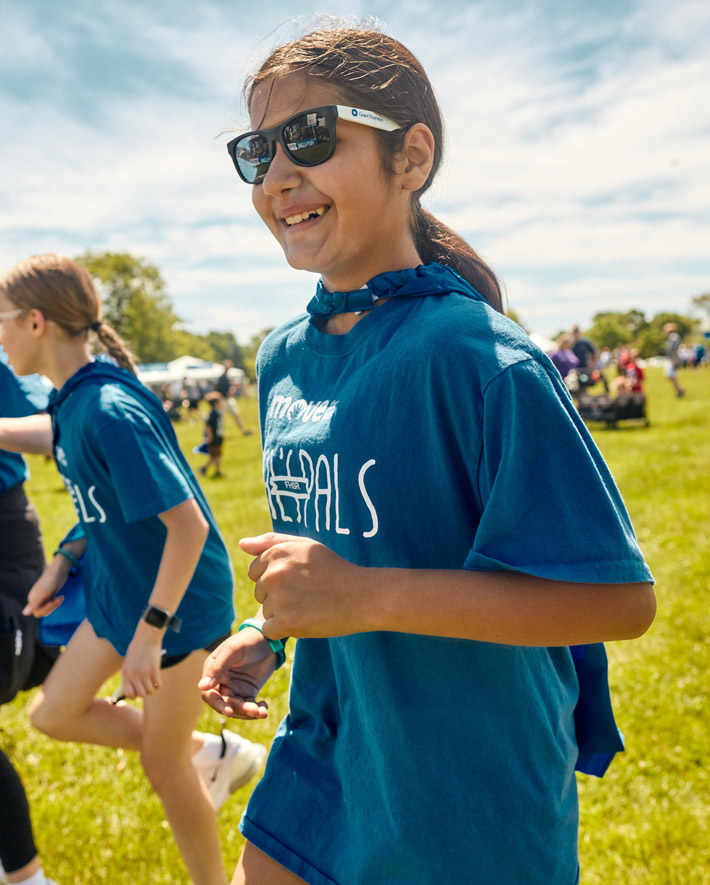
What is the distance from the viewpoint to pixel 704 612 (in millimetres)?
5324

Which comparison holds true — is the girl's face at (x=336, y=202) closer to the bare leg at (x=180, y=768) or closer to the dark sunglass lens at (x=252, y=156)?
the dark sunglass lens at (x=252, y=156)

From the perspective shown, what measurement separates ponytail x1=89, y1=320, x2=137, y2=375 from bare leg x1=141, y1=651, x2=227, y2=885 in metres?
1.23

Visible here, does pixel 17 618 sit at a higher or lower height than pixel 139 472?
lower

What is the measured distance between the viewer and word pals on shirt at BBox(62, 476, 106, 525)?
8.52 ft

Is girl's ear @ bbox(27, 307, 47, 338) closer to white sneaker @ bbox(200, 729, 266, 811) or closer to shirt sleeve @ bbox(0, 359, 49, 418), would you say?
shirt sleeve @ bbox(0, 359, 49, 418)

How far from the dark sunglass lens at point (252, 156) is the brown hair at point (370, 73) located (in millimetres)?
127

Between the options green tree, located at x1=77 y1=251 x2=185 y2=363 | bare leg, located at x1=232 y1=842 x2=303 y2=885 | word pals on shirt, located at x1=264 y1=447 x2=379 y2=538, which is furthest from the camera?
green tree, located at x1=77 y1=251 x2=185 y2=363

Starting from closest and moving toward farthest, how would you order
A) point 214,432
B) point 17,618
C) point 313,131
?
point 313,131
point 17,618
point 214,432

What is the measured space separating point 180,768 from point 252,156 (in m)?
2.11

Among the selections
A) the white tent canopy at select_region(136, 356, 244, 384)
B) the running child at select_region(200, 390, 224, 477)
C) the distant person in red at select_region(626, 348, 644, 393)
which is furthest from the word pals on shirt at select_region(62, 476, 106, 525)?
the white tent canopy at select_region(136, 356, 244, 384)

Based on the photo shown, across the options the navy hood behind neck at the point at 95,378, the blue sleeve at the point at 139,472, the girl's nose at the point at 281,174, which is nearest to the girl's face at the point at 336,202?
the girl's nose at the point at 281,174

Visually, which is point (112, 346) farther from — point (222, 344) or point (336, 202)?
point (222, 344)

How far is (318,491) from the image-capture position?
58.7 inches

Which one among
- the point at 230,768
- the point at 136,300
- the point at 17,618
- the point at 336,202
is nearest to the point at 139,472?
the point at 17,618
